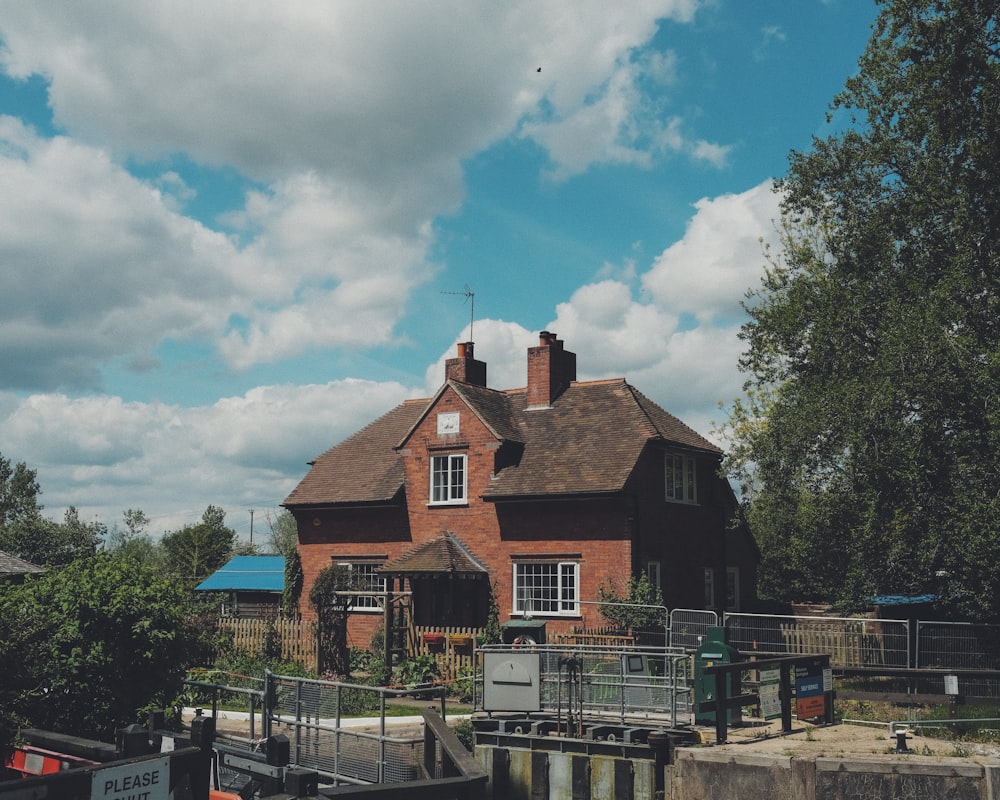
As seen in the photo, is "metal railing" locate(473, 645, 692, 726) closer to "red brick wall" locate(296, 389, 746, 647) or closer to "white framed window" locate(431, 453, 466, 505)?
"red brick wall" locate(296, 389, 746, 647)

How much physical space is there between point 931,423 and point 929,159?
26.5 ft

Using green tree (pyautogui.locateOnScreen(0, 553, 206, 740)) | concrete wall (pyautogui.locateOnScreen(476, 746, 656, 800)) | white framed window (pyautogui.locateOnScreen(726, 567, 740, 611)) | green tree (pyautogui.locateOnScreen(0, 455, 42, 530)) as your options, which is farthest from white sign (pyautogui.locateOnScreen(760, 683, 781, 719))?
green tree (pyautogui.locateOnScreen(0, 455, 42, 530))

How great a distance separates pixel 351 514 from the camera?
3544 cm

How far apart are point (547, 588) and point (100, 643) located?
19095 millimetres

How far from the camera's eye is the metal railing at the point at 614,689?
17531mm

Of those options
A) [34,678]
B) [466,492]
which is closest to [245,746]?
[34,678]

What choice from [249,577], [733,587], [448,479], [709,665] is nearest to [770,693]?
[709,665]

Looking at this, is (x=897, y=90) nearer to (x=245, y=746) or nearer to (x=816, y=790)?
(x=816, y=790)

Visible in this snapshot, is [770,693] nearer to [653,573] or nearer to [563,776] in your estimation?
[563,776]

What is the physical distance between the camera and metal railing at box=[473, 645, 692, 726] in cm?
1753

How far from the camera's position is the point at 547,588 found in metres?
31.1

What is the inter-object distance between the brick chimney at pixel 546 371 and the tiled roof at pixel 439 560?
19.3ft

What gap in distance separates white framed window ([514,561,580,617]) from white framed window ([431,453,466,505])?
3406 mm

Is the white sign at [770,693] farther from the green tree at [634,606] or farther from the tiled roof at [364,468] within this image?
the tiled roof at [364,468]
